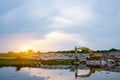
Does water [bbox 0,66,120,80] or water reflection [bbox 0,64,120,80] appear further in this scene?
water reflection [bbox 0,64,120,80]

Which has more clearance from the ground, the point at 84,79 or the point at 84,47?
the point at 84,47

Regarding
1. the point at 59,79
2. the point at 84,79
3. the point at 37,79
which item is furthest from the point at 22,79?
the point at 84,79

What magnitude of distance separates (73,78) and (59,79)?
2.01 metres

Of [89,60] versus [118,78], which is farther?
[89,60]

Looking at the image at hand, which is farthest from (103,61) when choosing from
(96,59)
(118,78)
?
(118,78)

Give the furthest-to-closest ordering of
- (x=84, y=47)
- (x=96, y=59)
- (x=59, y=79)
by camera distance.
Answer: (x=84, y=47)
(x=96, y=59)
(x=59, y=79)

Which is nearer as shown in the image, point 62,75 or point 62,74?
point 62,75

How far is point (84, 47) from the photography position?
218 feet

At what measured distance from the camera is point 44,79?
35.2m

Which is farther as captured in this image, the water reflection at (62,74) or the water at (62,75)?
the water reflection at (62,74)

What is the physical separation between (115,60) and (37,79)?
3481cm

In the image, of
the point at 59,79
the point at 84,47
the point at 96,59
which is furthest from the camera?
the point at 84,47

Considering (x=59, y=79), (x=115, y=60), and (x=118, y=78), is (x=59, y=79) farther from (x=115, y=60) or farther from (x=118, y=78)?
(x=115, y=60)

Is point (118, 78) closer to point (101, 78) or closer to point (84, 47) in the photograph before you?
point (101, 78)
